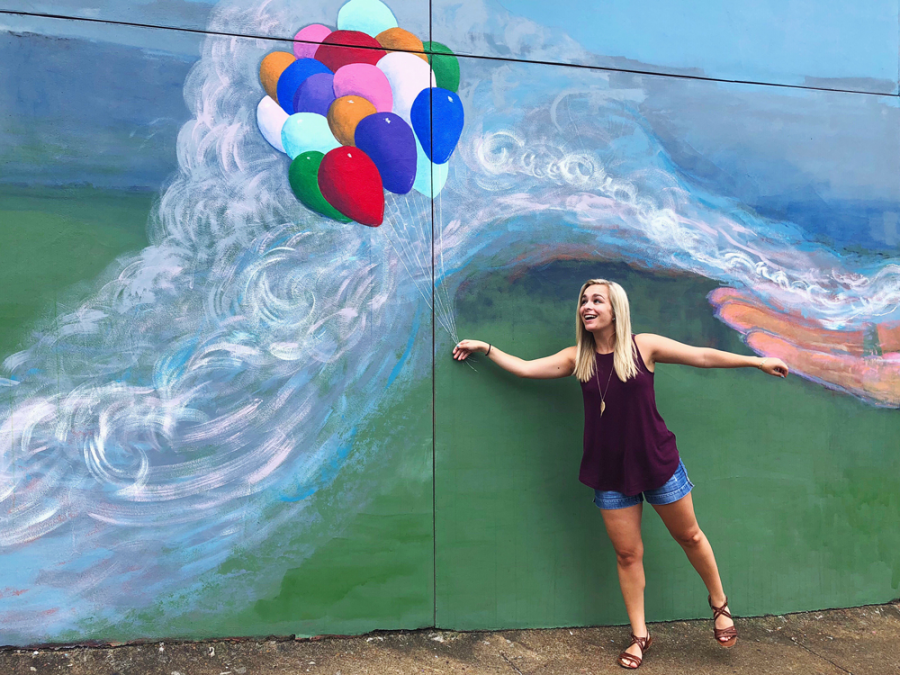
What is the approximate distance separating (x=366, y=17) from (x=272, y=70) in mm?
552

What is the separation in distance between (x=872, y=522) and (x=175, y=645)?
3.88m

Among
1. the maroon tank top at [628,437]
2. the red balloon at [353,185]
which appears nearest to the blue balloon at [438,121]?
the red balloon at [353,185]

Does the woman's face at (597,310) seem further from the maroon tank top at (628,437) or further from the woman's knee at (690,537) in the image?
the woman's knee at (690,537)

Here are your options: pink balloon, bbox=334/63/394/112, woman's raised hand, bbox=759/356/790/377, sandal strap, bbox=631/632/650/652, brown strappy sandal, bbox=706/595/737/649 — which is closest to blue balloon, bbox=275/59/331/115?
pink balloon, bbox=334/63/394/112

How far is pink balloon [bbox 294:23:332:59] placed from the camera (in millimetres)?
3232

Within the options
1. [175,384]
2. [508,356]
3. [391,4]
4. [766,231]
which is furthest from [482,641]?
[391,4]

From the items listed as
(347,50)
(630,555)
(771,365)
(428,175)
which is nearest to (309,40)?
(347,50)

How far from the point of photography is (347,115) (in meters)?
3.27

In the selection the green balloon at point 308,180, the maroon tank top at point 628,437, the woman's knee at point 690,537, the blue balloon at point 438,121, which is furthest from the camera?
the blue balloon at point 438,121

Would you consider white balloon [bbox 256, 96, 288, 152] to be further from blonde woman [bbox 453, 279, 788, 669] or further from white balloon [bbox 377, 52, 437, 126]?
blonde woman [bbox 453, 279, 788, 669]

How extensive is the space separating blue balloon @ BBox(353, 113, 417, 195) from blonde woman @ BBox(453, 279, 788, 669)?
1033mm

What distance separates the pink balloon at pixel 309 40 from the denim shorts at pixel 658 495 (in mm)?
2586

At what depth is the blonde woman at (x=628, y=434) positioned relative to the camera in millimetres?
3018

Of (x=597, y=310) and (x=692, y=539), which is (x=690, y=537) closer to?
(x=692, y=539)
